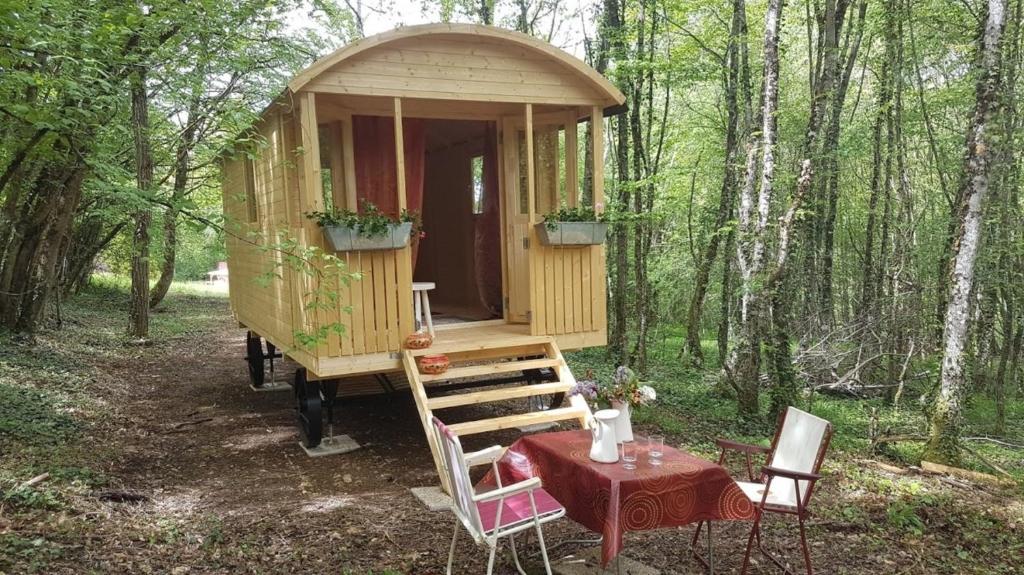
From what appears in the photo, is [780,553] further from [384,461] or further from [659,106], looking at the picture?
[659,106]

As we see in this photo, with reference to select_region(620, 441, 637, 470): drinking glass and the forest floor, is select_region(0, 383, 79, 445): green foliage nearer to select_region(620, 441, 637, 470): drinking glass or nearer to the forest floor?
the forest floor

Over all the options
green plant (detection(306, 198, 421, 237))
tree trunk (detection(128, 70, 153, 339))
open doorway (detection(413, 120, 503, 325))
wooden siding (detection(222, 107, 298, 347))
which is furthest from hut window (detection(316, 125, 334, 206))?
tree trunk (detection(128, 70, 153, 339))

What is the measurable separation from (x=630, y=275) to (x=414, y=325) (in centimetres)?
944

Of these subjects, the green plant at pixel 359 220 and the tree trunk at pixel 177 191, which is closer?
the tree trunk at pixel 177 191

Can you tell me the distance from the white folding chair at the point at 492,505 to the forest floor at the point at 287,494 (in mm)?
485

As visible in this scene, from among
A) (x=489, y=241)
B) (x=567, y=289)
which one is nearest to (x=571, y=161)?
(x=567, y=289)

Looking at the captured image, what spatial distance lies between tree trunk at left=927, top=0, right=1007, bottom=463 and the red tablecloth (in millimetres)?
3576

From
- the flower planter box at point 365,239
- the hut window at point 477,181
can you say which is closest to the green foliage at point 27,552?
the flower planter box at point 365,239

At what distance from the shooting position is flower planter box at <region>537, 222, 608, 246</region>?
5.93 meters

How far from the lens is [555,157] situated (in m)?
6.90

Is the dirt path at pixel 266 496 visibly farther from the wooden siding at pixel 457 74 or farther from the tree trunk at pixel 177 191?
the wooden siding at pixel 457 74

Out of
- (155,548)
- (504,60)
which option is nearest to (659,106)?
(504,60)

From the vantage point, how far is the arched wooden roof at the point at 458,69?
516cm

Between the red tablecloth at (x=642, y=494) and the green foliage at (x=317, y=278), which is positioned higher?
the green foliage at (x=317, y=278)
